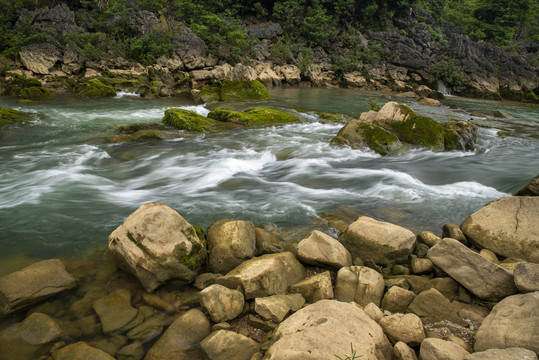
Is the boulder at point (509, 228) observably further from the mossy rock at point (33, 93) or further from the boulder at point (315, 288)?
the mossy rock at point (33, 93)

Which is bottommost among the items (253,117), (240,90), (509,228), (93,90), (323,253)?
(323,253)

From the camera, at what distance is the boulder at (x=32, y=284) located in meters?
3.16

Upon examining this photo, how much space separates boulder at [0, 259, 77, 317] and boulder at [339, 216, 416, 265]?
346cm

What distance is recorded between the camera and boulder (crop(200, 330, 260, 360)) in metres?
2.70

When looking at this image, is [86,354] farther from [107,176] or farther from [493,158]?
[493,158]

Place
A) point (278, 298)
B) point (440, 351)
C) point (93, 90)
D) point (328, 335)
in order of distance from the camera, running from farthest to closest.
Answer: point (93, 90), point (278, 298), point (328, 335), point (440, 351)

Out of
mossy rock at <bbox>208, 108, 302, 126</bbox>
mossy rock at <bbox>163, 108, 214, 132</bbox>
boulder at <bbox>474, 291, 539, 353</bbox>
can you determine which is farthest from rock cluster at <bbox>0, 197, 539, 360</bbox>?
mossy rock at <bbox>208, 108, 302, 126</bbox>

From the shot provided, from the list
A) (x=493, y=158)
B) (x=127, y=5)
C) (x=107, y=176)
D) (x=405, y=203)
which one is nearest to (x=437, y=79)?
(x=493, y=158)

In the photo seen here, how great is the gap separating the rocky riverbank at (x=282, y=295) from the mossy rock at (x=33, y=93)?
1752 centimetres

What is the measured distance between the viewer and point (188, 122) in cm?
1197

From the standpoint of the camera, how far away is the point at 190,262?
12.3 feet

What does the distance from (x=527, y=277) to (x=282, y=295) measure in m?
2.32

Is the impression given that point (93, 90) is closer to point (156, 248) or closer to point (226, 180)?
point (226, 180)

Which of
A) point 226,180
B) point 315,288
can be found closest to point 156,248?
point 315,288
